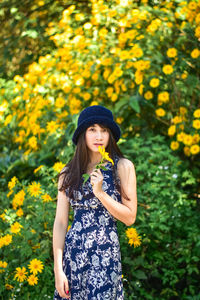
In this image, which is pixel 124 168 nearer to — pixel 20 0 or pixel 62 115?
pixel 62 115

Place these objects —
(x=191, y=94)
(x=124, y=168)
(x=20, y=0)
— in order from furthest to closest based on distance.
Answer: (x=20, y=0), (x=191, y=94), (x=124, y=168)

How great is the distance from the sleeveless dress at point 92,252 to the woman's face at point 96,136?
17cm

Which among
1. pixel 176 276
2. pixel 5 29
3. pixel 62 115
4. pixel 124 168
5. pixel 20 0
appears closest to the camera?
pixel 124 168

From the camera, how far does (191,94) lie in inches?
128

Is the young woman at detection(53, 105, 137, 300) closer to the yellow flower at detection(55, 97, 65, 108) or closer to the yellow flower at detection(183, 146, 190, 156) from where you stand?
the yellow flower at detection(183, 146, 190, 156)

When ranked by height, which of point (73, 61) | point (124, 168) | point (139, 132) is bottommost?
point (139, 132)

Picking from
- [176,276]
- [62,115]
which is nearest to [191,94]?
[62,115]

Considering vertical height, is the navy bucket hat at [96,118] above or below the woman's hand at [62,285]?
above

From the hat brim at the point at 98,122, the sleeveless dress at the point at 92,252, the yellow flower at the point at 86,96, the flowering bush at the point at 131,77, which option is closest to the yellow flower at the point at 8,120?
the flowering bush at the point at 131,77

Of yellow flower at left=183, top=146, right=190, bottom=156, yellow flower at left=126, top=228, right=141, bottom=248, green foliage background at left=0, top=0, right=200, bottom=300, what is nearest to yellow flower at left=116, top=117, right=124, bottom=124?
green foliage background at left=0, top=0, right=200, bottom=300

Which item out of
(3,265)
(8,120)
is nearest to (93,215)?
(3,265)

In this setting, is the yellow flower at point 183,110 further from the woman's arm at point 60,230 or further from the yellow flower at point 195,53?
the woman's arm at point 60,230

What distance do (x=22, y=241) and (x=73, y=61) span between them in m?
1.90

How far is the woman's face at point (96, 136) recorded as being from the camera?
1.83 meters
